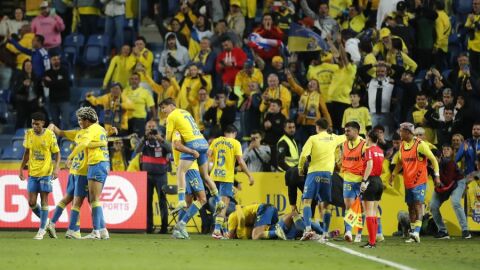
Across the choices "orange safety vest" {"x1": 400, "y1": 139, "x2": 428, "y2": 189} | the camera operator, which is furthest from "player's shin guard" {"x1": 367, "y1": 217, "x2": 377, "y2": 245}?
the camera operator

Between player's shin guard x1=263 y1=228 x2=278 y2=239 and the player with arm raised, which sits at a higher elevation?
the player with arm raised

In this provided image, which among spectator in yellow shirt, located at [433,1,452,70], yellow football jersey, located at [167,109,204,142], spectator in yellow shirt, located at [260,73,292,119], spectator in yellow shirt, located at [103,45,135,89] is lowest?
yellow football jersey, located at [167,109,204,142]

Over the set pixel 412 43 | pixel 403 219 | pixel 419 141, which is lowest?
pixel 403 219

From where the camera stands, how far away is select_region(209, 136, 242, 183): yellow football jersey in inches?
848

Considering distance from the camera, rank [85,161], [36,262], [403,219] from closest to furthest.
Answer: [36,262] < [85,161] < [403,219]

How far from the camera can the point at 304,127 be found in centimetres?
2611

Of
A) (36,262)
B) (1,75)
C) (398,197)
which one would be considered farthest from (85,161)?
(1,75)

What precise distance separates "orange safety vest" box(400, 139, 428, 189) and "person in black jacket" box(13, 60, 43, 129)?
35.6ft

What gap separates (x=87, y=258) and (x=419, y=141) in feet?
27.4

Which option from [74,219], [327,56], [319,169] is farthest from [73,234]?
[327,56]

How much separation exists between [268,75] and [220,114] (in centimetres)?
182

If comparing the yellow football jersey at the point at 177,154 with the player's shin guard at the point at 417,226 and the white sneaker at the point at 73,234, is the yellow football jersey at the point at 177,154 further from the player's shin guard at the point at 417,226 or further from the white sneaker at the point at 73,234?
the player's shin guard at the point at 417,226

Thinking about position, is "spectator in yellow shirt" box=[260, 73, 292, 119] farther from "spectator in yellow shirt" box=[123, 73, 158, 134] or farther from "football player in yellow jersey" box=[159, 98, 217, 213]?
"football player in yellow jersey" box=[159, 98, 217, 213]

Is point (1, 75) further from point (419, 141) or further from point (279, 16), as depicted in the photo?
point (419, 141)
